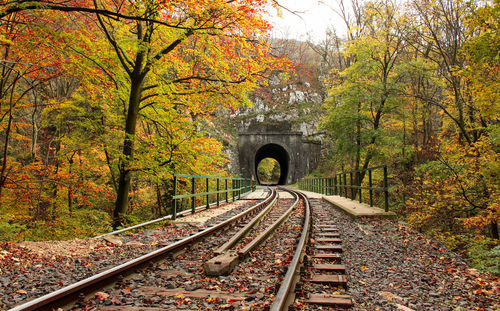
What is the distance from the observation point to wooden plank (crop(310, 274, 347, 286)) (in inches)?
127

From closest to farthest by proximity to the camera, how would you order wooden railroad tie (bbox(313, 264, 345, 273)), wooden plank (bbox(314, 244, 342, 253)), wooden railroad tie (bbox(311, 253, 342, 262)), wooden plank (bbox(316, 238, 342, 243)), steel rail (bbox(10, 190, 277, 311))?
steel rail (bbox(10, 190, 277, 311)) < wooden railroad tie (bbox(313, 264, 345, 273)) < wooden railroad tie (bbox(311, 253, 342, 262)) < wooden plank (bbox(314, 244, 342, 253)) < wooden plank (bbox(316, 238, 342, 243))

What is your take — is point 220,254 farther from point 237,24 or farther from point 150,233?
point 237,24

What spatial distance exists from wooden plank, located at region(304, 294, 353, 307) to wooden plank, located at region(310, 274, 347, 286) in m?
0.40

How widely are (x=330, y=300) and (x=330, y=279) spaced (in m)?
0.58

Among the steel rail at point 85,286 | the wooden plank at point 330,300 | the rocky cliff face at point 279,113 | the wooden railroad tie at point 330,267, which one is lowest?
the wooden railroad tie at point 330,267

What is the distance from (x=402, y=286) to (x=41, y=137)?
47.9ft

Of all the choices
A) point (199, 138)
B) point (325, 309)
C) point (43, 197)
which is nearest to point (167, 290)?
point (325, 309)

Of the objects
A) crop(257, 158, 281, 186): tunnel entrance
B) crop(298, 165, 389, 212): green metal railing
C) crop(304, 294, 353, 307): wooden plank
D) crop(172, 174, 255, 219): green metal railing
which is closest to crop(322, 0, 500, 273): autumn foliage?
crop(298, 165, 389, 212): green metal railing

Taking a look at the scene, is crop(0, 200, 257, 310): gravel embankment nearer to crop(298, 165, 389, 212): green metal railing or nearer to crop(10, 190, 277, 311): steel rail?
crop(10, 190, 277, 311): steel rail

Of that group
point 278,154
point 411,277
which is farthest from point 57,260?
point 278,154

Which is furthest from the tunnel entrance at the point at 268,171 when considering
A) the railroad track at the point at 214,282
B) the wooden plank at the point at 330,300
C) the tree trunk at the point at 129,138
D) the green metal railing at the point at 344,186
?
the wooden plank at the point at 330,300

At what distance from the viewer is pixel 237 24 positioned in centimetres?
652

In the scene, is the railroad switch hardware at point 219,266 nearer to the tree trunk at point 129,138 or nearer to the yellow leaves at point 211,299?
the yellow leaves at point 211,299

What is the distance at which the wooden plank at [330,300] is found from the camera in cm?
268
